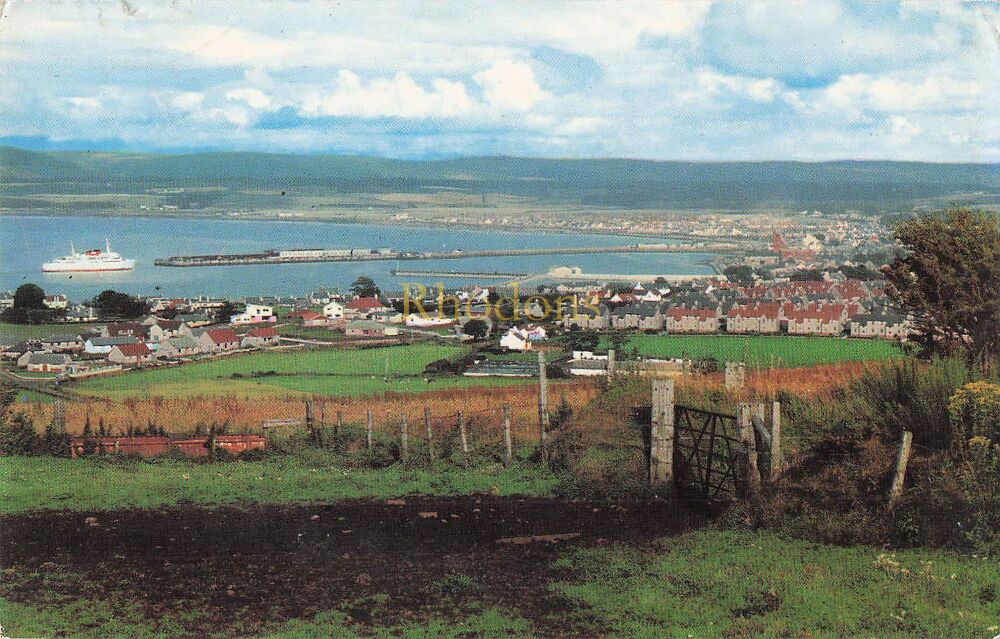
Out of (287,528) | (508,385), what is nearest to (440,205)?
(508,385)

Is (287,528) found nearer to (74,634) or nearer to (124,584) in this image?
(124,584)

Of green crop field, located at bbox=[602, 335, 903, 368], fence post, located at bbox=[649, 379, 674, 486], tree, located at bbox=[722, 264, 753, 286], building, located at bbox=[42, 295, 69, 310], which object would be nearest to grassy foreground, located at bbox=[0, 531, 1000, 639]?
fence post, located at bbox=[649, 379, 674, 486]

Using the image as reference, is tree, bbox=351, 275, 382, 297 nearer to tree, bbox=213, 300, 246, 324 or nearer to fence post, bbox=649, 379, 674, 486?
tree, bbox=213, 300, 246, 324

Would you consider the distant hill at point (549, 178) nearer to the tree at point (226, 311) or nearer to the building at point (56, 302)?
the building at point (56, 302)

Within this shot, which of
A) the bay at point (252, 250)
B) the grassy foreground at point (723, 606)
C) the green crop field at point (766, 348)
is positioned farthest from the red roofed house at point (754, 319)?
the grassy foreground at point (723, 606)

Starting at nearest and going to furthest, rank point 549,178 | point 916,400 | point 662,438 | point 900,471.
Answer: point 900,471, point 916,400, point 662,438, point 549,178

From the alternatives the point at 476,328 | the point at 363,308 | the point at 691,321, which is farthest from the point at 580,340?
the point at 363,308

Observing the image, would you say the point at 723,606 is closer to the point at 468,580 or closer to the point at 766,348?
the point at 468,580
